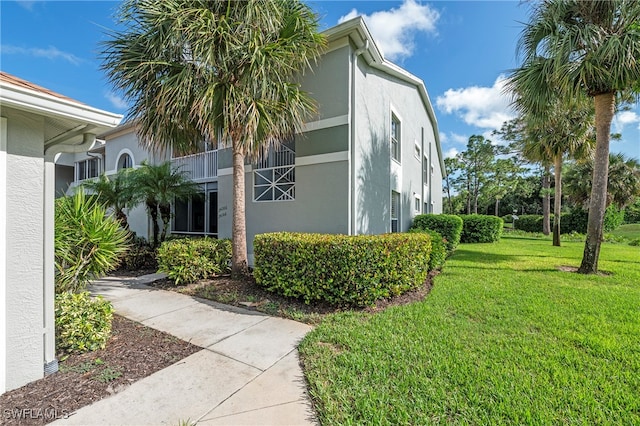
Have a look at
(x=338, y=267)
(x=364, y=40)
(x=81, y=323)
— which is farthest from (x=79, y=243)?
(x=364, y=40)

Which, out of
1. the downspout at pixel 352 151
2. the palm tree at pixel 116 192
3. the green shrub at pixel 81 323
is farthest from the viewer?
the palm tree at pixel 116 192

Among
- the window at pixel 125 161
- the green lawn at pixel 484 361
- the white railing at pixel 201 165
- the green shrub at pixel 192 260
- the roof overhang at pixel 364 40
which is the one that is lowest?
the green lawn at pixel 484 361

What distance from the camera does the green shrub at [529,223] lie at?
85.8 ft

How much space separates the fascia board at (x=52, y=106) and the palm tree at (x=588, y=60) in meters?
10.3

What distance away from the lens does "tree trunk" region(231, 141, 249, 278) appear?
278 inches

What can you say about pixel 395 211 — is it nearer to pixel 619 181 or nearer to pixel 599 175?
pixel 599 175

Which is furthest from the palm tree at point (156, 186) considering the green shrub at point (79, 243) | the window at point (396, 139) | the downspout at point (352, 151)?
the window at point (396, 139)

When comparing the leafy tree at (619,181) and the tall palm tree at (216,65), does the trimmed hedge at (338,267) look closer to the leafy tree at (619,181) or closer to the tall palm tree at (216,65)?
the tall palm tree at (216,65)

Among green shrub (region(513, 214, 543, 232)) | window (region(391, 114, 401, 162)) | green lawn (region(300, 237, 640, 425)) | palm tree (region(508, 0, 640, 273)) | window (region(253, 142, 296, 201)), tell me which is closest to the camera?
green lawn (region(300, 237, 640, 425))

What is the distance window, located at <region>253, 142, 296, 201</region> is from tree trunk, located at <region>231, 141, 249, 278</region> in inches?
65.6

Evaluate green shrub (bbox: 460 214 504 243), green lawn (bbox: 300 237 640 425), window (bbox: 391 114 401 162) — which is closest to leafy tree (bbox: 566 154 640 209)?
green shrub (bbox: 460 214 504 243)

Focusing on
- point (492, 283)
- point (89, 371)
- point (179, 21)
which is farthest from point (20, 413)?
point (492, 283)

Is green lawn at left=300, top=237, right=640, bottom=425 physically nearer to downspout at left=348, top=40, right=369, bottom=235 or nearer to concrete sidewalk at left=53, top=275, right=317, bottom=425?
concrete sidewalk at left=53, top=275, right=317, bottom=425

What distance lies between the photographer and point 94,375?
312 cm
